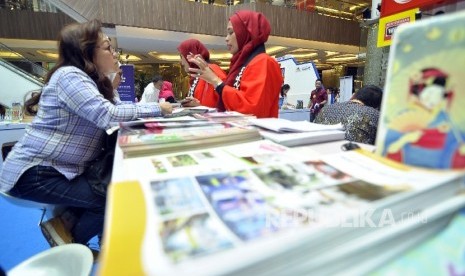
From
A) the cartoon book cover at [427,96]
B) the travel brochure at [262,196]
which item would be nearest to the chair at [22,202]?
the travel brochure at [262,196]

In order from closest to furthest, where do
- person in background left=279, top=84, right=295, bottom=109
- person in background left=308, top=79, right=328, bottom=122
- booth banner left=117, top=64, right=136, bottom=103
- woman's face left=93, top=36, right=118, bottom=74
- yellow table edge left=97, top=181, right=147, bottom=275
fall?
yellow table edge left=97, top=181, right=147, bottom=275, woman's face left=93, top=36, right=118, bottom=74, booth banner left=117, top=64, right=136, bottom=103, person in background left=308, top=79, right=328, bottom=122, person in background left=279, top=84, right=295, bottom=109

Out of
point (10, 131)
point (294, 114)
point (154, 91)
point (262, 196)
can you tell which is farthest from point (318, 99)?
point (262, 196)

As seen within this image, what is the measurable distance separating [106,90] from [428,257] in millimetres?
1435

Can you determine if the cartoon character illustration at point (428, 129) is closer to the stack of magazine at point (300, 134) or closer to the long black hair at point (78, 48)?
the stack of magazine at point (300, 134)

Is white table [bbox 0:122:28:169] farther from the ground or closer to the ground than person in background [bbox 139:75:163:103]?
closer to the ground

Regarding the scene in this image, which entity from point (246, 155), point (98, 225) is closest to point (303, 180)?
point (246, 155)

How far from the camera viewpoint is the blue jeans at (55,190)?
1.09m

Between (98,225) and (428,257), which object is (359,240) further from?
(98,225)

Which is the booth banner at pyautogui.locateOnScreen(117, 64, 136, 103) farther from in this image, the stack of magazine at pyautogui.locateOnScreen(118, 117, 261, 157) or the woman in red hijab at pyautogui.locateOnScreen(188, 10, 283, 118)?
the stack of magazine at pyautogui.locateOnScreen(118, 117, 261, 157)

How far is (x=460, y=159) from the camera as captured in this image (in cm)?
41

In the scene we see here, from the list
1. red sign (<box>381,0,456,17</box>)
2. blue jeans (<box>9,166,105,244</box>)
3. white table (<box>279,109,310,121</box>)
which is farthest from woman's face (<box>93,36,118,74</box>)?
white table (<box>279,109,310,121</box>)

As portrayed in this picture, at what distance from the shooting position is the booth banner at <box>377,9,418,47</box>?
1.74m

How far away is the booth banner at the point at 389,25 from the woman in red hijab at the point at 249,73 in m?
0.86

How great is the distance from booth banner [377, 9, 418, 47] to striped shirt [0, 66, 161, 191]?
163 cm
